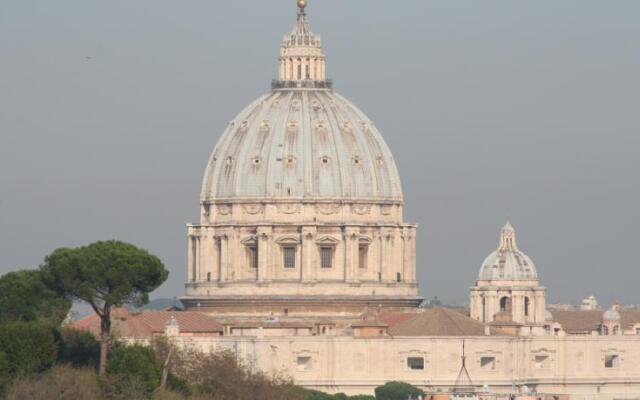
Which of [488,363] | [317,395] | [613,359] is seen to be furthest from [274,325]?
[317,395]

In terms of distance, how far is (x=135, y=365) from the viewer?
462 feet

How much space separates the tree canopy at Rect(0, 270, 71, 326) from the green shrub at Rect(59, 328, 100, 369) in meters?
0.85

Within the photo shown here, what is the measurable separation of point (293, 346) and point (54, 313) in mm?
38982

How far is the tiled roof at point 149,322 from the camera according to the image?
174 m

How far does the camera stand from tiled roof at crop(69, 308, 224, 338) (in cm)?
17375

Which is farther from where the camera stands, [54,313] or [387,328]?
[387,328]

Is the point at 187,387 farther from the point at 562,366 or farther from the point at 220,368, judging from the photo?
the point at 562,366

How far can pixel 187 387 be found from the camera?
482ft

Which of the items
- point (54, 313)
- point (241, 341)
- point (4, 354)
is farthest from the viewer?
point (241, 341)

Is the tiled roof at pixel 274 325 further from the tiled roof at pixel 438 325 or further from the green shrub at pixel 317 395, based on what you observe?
the green shrub at pixel 317 395

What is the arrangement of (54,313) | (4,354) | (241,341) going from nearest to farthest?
1. (4,354)
2. (54,313)
3. (241,341)

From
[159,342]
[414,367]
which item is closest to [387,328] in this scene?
[414,367]

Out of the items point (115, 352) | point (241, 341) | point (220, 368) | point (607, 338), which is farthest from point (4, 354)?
point (607, 338)

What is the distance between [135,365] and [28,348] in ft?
12.1
